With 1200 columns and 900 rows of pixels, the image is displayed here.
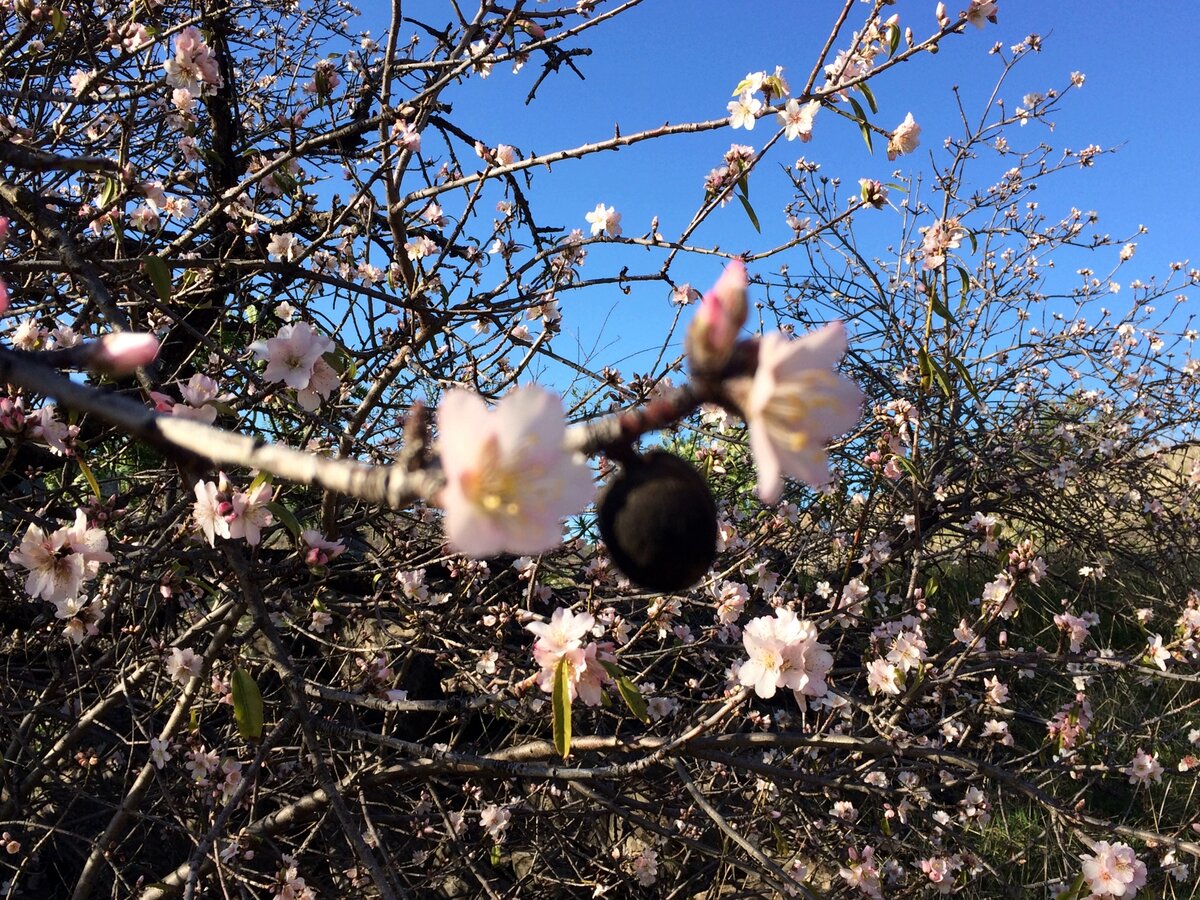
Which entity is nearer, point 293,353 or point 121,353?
point 121,353

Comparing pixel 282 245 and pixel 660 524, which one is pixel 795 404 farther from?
pixel 282 245

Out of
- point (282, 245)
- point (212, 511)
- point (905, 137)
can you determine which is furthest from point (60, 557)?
point (905, 137)

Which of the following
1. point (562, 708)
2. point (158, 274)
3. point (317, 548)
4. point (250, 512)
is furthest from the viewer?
point (317, 548)

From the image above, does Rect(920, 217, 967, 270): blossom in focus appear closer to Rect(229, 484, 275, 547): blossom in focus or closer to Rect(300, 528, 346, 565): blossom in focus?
Rect(300, 528, 346, 565): blossom in focus

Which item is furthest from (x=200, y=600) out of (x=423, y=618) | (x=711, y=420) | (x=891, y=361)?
(x=891, y=361)

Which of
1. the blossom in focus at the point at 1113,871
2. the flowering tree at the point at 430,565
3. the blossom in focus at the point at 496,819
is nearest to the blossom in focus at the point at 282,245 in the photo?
the flowering tree at the point at 430,565

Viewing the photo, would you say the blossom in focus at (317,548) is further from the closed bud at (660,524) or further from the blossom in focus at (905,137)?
the blossom in focus at (905,137)

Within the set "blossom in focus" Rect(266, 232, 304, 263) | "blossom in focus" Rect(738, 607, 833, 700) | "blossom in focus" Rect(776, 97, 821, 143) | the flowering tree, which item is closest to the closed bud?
the flowering tree
